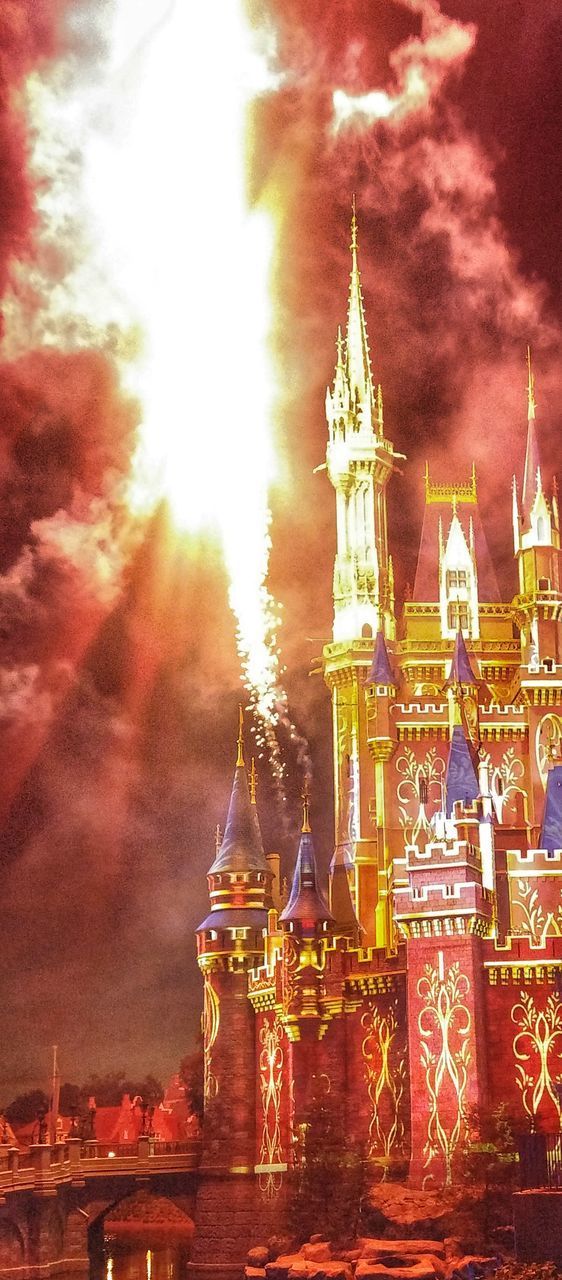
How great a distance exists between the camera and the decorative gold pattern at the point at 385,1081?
3303 centimetres

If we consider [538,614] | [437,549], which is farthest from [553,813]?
[437,549]

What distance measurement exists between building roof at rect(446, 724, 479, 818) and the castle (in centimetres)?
5

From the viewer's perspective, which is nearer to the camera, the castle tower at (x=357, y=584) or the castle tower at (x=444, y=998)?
the castle tower at (x=444, y=998)

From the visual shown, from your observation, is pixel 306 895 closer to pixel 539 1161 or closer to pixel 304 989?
pixel 304 989

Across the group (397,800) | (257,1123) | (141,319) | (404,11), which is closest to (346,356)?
(141,319)

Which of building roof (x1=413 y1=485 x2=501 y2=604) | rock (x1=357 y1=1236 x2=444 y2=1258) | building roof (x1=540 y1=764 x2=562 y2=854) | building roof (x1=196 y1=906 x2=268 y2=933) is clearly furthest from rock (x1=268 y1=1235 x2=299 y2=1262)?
building roof (x1=413 y1=485 x2=501 y2=604)

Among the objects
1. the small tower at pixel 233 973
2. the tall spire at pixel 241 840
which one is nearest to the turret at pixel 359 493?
the tall spire at pixel 241 840

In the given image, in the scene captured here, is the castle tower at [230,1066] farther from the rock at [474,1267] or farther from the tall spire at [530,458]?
the tall spire at [530,458]

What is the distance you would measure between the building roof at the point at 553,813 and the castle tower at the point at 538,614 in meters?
0.47

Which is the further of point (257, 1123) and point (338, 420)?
point (338, 420)

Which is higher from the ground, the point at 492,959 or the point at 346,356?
the point at 346,356

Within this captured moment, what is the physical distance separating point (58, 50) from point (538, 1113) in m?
28.0

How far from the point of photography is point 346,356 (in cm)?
4984

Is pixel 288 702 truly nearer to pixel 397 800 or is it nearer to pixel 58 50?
pixel 397 800
